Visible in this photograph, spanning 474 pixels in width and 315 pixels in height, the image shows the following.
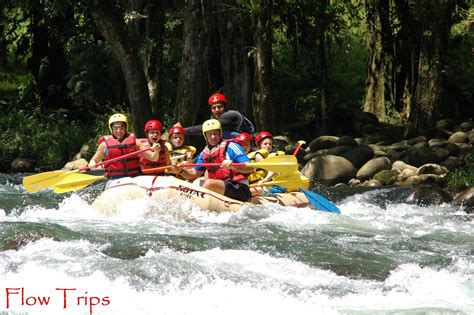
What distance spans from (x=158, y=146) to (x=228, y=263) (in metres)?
3.01

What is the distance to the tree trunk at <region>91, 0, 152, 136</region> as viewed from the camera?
16703 millimetres

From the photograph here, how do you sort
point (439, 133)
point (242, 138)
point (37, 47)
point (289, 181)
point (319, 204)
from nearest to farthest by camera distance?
point (242, 138)
point (319, 204)
point (289, 181)
point (439, 133)
point (37, 47)

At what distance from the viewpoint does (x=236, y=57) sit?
57.7 ft

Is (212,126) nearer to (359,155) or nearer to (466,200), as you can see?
(466,200)

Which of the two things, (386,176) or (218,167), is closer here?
(218,167)

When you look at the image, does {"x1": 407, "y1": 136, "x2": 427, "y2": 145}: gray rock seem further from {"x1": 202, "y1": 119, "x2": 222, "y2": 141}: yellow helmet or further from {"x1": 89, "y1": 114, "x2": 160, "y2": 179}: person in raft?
{"x1": 89, "y1": 114, "x2": 160, "y2": 179}: person in raft

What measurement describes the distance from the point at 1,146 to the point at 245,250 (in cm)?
1185

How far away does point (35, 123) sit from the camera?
64.4 ft

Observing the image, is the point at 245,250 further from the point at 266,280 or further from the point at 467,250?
the point at 467,250

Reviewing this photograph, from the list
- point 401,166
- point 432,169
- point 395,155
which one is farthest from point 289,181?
point 395,155

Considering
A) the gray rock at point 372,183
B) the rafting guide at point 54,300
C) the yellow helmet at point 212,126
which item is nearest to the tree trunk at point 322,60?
the gray rock at point 372,183

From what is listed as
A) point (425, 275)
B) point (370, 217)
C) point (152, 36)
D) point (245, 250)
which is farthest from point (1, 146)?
point (425, 275)

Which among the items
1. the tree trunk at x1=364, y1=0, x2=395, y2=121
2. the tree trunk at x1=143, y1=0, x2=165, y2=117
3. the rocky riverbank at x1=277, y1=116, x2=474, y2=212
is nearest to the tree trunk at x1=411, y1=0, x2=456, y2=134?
the rocky riverbank at x1=277, y1=116, x2=474, y2=212

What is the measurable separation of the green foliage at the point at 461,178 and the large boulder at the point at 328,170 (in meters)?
1.83
